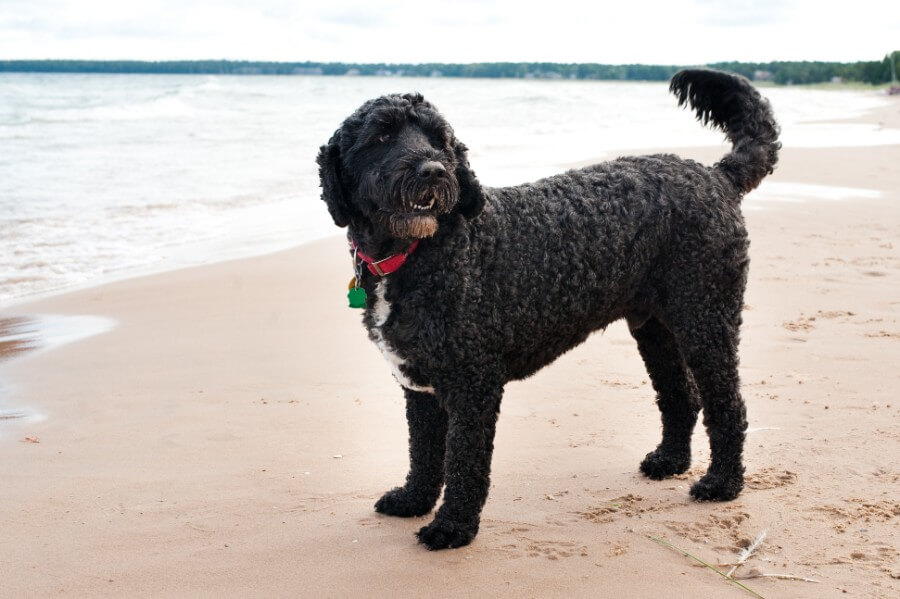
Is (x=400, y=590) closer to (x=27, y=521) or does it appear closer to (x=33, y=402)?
(x=27, y=521)

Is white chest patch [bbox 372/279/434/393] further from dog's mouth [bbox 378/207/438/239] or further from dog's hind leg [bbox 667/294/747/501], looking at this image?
dog's hind leg [bbox 667/294/747/501]

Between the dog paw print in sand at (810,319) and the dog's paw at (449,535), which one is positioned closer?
the dog's paw at (449,535)

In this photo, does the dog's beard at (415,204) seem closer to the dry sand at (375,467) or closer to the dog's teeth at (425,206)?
the dog's teeth at (425,206)

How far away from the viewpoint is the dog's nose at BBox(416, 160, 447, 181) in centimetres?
373

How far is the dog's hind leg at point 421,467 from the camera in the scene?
14.9ft

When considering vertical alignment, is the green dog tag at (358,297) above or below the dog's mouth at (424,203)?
below

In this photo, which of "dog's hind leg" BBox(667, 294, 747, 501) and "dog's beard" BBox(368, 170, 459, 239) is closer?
"dog's beard" BBox(368, 170, 459, 239)

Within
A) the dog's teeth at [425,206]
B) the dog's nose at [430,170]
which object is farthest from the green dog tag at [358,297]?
the dog's nose at [430,170]

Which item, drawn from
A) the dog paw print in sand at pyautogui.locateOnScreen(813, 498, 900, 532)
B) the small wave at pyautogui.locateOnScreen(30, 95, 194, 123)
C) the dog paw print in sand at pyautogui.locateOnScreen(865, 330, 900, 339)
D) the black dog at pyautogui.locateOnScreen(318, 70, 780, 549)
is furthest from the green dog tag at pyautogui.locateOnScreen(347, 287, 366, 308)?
the small wave at pyautogui.locateOnScreen(30, 95, 194, 123)

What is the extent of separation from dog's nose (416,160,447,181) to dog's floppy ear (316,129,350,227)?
1.49 feet

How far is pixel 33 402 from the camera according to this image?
6145mm

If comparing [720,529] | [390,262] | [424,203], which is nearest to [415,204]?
[424,203]

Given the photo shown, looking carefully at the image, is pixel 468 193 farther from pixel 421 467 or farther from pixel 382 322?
pixel 421 467

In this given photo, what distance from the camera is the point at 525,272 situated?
4.23 m
